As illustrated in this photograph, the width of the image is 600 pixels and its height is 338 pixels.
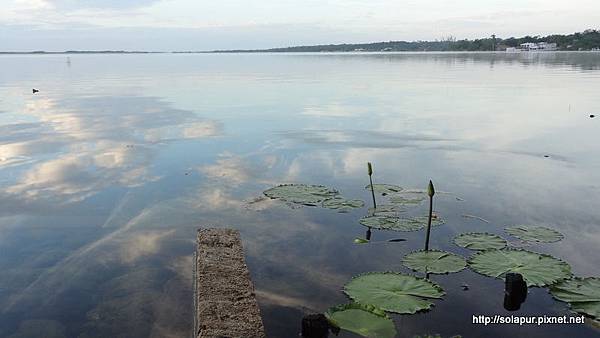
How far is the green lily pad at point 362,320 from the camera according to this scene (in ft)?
Result: 15.6

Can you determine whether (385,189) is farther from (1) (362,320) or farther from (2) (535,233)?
(1) (362,320)

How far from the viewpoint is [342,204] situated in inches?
343

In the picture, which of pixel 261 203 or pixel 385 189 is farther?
pixel 385 189

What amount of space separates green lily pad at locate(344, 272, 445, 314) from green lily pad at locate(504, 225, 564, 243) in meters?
2.26

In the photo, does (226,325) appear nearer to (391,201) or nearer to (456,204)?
(391,201)

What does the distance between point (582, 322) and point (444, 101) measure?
64.2 ft

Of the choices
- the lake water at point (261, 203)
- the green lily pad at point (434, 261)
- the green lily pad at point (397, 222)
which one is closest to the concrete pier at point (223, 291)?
the lake water at point (261, 203)

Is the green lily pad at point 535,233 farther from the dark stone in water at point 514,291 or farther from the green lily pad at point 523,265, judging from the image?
the dark stone in water at point 514,291

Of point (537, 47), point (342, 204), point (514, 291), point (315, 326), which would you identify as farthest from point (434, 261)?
point (537, 47)

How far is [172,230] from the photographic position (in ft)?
25.3

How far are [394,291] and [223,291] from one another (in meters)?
1.77

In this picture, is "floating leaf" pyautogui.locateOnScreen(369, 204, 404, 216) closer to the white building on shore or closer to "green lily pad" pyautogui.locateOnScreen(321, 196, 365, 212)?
"green lily pad" pyautogui.locateOnScreen(321, 196, 365, 212)

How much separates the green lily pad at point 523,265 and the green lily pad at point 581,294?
0.11 m

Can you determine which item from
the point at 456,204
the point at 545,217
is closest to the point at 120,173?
the point at 456,204
